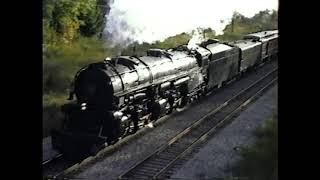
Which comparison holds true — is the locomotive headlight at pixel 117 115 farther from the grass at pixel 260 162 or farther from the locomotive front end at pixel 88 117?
the grass at pixel 260 162

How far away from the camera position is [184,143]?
28.0 ft

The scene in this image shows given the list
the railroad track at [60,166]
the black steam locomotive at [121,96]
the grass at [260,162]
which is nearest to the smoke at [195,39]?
the black steam locomotive at [121,96]

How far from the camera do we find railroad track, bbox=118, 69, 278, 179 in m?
6.80

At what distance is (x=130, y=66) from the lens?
8.41 m

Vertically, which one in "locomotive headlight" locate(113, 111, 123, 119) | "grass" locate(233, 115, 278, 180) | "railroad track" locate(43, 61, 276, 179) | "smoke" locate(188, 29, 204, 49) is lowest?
"railroad track" locate(43, 61, 276, 179)

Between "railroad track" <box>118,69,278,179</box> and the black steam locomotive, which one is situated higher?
the black steam locomotive

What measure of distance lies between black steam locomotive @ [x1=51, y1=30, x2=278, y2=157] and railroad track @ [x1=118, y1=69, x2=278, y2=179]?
76 cm

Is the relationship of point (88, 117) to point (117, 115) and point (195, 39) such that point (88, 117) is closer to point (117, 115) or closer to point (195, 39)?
point (117, 115)

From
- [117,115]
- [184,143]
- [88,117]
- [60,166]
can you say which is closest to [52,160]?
[60,166]

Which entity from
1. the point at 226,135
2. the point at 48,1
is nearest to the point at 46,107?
the point at 48,1

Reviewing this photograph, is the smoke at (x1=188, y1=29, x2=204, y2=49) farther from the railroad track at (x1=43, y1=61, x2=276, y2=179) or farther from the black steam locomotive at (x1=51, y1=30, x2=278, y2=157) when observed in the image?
the railroad track at (x1=43, y1=61, x2=276, y2=179)

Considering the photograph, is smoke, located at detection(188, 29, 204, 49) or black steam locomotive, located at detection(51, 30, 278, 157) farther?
smoke, located at detection(188, 29, 204, 49)

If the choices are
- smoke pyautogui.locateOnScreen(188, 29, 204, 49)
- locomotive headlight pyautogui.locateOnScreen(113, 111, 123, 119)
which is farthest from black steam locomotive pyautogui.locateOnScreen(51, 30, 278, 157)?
smoke pyautogui.locateOnScreen(188, 29, 204, 49)
